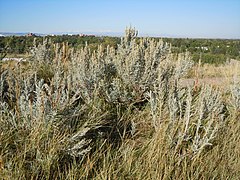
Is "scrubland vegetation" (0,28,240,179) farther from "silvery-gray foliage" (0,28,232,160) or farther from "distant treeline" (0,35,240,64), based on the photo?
"distant treeline" (0,35,240,64)

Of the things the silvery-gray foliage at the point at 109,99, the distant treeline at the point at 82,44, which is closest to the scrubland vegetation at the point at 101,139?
the silvery-gray foliage at the point at 109,99

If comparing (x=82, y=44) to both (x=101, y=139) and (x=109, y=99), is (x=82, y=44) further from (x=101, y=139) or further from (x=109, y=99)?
(x=101, y=139)

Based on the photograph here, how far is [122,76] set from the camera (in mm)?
4020

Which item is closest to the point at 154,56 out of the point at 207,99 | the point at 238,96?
the point at 207,99

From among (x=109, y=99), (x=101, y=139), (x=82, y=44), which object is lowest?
(x=101, y=139)

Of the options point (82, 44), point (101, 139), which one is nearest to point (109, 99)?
point (101, 139)

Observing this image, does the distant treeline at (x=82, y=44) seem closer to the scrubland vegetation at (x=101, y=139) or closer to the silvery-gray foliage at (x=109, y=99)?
the silvery-gray foliage at (x=109, y=99)

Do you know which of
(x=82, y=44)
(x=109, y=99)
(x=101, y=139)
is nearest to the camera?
(x=101, y=139)

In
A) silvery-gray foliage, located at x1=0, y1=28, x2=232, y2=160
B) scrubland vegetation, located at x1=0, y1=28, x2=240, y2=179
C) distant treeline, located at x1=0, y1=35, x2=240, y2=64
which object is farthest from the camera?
distant treeline, located at x1=0, y1=35, x2=240, y2=64

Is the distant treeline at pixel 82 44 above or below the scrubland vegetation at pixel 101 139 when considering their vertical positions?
above

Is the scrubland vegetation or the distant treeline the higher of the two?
the distant treeline

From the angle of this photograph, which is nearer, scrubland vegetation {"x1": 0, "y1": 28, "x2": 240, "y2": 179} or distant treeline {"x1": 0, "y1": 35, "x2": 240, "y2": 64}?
scrubland vegetation {"x1": 0, "y1": 28, "x2": 240, "y2": 179}

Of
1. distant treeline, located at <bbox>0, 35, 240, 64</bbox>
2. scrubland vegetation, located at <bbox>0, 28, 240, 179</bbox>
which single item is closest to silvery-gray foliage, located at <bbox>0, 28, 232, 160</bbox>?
scrubland vegetation, located at <bbox>0, 28, 240, 179</bbox>

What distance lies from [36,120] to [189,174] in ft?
4.71
